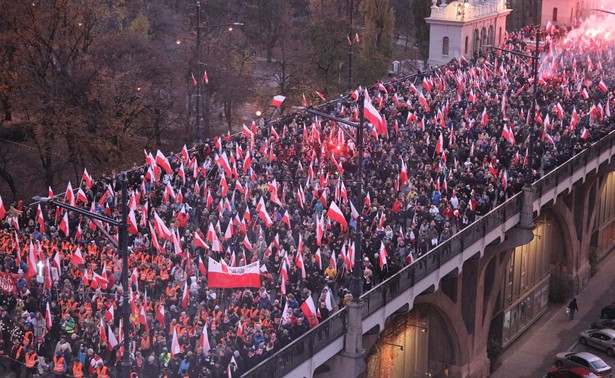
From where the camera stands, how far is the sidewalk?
2029 inches

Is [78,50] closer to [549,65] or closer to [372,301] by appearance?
[549,65]

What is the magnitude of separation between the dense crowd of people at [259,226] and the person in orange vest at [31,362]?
0.04m

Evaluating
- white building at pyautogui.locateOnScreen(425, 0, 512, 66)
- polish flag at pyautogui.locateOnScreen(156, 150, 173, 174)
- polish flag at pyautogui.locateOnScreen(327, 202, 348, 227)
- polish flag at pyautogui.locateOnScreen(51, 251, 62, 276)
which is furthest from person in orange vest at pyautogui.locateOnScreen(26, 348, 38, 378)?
white building at pyautogui.locateOnScreen(425, 0, 512, 66)

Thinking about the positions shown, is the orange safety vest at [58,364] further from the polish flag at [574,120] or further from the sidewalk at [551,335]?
the polish flag at [574,120]

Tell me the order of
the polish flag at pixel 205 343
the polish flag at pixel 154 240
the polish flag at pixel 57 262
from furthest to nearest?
the polish flag at pixel 154 240
the polish flag at pixel 57 262
the polish flag at pixel 205 343

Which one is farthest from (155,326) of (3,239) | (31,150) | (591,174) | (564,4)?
(564,4)

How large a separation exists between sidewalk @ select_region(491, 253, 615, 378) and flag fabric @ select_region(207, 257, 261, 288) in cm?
2047

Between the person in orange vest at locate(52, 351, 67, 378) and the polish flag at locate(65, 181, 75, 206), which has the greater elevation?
the polish flag at locate(65, 181, 75, 206)

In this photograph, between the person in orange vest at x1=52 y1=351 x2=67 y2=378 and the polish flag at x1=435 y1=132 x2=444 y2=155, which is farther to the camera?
the polish flag at x1=435 y1=132 x2=444 y2=155

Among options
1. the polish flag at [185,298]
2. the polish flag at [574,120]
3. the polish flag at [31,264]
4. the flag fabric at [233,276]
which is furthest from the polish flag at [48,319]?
the polish flag at [574,120]

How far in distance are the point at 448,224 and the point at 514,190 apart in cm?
682

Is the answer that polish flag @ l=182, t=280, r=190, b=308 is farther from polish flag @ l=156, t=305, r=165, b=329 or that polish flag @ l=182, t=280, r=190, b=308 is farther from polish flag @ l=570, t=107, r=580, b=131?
polish flag @ l=570, t=107, r=580, b=131

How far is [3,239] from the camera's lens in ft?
131

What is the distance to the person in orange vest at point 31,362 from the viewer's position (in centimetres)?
3222
